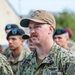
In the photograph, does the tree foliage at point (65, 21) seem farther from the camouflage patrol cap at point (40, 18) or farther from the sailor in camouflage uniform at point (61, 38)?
the camouflage patrol cap at point (40, 18)

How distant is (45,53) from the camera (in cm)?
473

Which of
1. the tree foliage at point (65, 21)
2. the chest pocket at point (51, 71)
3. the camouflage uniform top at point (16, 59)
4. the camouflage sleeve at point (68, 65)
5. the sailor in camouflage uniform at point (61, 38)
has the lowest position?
the tree foliage at point (65, 21)

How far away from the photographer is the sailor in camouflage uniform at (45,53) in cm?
454

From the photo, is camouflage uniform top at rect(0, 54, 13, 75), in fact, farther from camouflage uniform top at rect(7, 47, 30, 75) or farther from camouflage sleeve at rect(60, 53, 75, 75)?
camouflage uniform top at rect(7, 47, 30, 75)

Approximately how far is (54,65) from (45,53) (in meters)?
0.23

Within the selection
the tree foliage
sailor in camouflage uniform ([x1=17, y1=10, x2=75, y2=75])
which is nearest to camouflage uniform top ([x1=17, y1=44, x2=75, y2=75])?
sailor in camouflage uniform ([x1=17, y1=10, x2=75, y2=75])

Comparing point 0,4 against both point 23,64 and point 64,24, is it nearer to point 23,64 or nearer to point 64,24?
point 23,64

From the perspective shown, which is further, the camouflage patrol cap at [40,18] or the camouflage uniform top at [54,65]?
the camouflage patrol cap at [40,18]

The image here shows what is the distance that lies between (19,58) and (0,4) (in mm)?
9160

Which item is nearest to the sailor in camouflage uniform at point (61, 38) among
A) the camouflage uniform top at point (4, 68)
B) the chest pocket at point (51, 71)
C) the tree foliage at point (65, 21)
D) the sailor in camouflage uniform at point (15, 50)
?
the sailor in camouflage uniform at point (15, 50)

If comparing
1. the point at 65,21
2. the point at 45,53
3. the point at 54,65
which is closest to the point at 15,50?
the point at 45,53

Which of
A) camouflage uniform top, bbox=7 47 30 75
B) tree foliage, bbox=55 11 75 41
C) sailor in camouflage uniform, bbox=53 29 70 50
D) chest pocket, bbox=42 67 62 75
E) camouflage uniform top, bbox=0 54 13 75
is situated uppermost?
chest pocket, bbox=42 67 62 75

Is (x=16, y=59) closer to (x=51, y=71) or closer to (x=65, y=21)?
(x=51, y=71)

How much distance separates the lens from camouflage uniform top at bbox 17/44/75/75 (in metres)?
4.49
